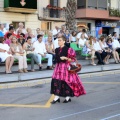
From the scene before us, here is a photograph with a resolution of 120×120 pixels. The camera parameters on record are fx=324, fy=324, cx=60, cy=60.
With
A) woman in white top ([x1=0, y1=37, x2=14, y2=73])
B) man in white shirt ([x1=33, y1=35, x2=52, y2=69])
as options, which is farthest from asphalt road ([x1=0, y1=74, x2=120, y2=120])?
man in white shirt ([x1=33, y1=35, x2=52, y2=69])

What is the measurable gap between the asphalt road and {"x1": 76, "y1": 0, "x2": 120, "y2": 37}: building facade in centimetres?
2582

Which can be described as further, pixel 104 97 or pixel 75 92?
pixel 104 97

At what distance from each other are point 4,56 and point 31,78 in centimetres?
138

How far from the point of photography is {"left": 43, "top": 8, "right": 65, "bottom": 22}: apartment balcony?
3152cm

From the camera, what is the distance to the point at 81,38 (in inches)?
682

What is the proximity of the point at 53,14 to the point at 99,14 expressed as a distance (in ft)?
22.6

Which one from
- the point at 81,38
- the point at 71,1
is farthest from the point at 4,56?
the point at 71,1

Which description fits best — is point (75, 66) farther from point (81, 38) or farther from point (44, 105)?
point (81, 38)

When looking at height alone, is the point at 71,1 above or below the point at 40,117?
above

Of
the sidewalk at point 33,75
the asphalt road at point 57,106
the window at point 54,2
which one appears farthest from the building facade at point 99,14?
the asphalt road at point 57,106

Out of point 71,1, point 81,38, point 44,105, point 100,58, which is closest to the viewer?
point 44,105

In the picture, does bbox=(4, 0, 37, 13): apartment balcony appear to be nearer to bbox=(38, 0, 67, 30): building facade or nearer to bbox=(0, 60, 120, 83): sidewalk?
bbox=(38, 0, 67, 30): building facade

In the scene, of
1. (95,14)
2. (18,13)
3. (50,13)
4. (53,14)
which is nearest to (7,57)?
(18,13)

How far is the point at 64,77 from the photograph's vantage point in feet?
26.1
